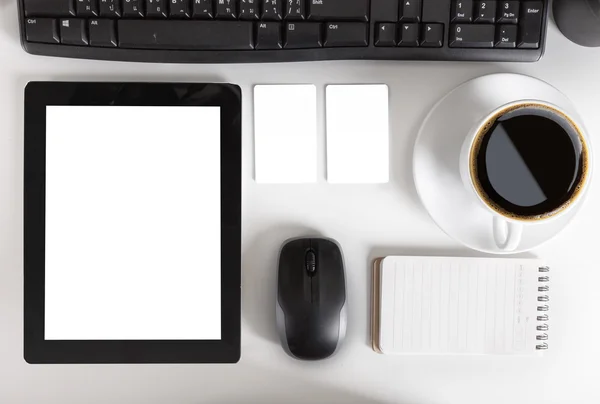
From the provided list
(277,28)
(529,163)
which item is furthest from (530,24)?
(277,28)

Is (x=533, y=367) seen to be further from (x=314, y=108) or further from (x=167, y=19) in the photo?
(x=167, y=19)

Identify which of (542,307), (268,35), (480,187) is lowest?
(542,307)

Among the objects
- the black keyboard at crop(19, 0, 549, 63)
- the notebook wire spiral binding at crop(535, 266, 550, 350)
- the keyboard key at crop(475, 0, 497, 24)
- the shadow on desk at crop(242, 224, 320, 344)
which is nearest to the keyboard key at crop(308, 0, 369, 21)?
the black keyboard at crop(19, 0, 549, 63)

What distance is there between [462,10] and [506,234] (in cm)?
21

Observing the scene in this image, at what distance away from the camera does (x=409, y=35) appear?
21.9 inches

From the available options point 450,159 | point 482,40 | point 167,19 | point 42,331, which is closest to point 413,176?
point 450,159

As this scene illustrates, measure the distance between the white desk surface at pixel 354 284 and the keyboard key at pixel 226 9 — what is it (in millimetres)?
60

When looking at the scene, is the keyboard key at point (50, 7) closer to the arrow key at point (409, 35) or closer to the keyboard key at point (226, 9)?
the keyboard key at point (226, 9)

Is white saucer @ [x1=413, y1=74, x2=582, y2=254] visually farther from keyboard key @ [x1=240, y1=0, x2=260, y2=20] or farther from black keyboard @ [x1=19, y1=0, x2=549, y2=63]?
keyboard key @ [x1=240, y1=0, x2=260, y2=20]

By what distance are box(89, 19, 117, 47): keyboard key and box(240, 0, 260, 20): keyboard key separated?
12 centimetres

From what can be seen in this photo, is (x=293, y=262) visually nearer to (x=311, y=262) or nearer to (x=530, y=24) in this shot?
(x=311, y=262)

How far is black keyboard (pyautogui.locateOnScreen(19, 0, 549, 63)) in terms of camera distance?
548mm

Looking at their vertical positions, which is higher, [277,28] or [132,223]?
[277,28]

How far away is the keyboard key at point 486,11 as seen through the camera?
1.80ft
